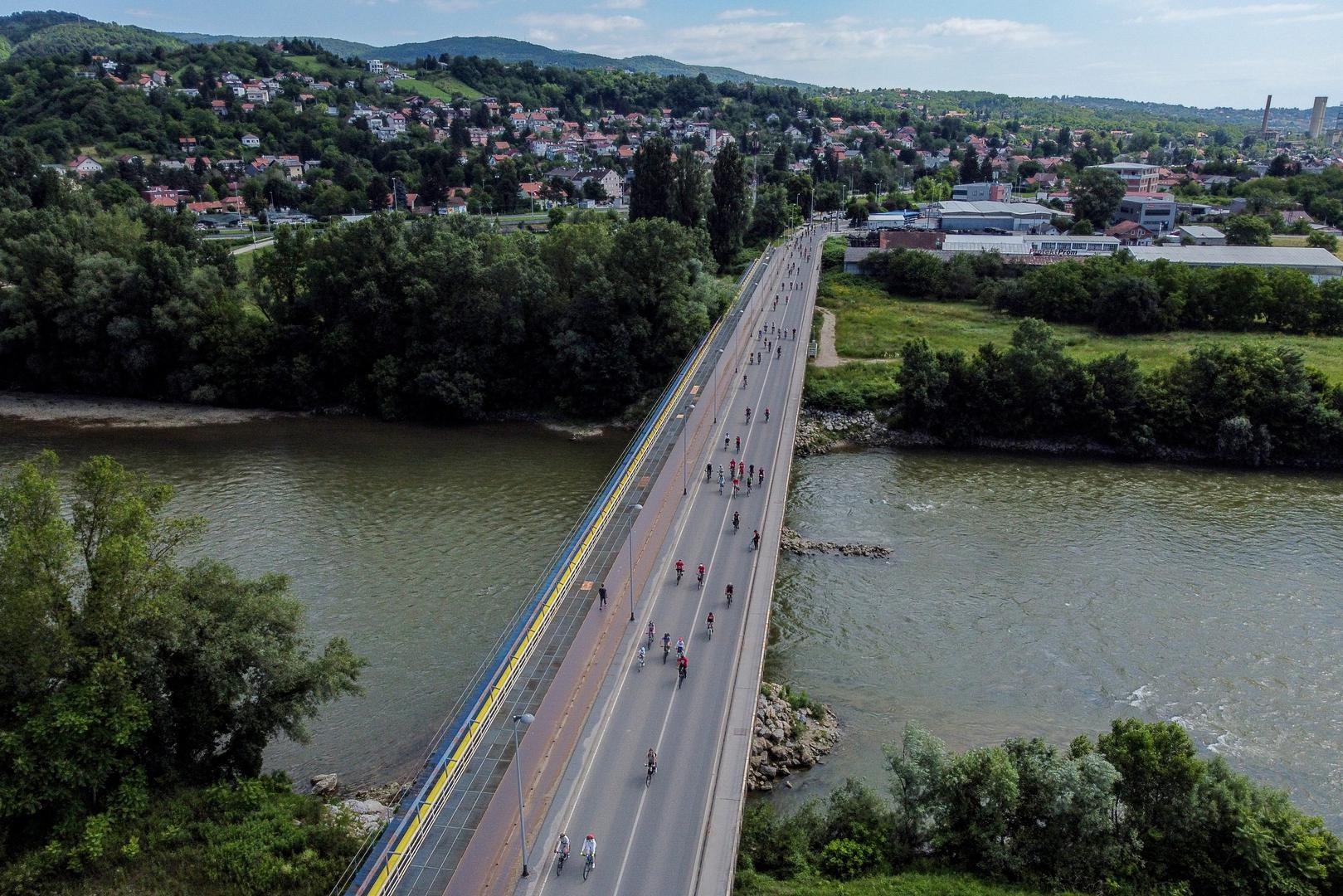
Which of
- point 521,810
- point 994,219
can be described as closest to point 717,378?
point 521,810

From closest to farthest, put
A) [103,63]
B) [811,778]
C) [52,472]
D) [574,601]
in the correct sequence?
[52,472] < [811,778] < [574,601] < [103,63]

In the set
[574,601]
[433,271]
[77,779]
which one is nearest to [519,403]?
[433,271]

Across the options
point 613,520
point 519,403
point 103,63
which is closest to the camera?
point 613,520

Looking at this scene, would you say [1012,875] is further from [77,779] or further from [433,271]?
[433,271]

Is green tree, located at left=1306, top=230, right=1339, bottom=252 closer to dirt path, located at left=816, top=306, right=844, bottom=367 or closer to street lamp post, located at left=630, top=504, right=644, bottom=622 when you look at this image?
dirt path, located at left=816, top=306, right=844, bottom=367

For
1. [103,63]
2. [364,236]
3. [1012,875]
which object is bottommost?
[1012,875]

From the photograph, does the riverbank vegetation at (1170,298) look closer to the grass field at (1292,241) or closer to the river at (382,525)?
the grass field at (1292,241)
